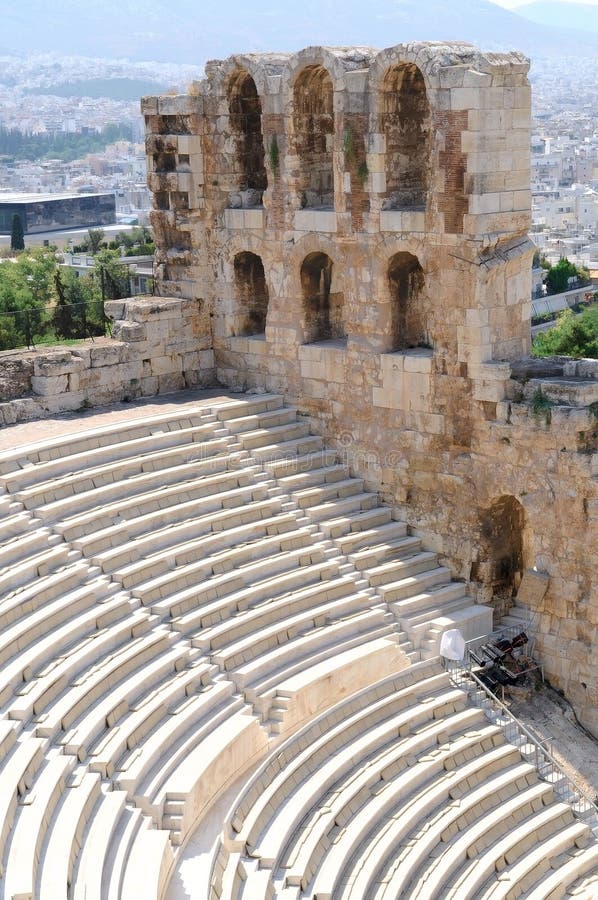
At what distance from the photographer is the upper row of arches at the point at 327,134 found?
2162 cm

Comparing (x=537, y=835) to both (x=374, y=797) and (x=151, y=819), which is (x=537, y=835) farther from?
(x=151, y=819)

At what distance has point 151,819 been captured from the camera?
15.7 m

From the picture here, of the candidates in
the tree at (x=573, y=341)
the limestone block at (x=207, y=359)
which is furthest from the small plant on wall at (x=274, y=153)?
the tree at (x=573, y=341)

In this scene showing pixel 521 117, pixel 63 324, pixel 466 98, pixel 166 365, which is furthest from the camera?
pixel 63 324

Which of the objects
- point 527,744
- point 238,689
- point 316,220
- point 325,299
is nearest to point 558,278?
point 325,299

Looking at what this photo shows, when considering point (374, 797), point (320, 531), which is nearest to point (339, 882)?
point (374, 797)

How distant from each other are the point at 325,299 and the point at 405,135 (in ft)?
10.5

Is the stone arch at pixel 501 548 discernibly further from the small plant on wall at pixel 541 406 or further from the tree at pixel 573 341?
the tree at pixel 573 341

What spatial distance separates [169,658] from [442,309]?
693cm

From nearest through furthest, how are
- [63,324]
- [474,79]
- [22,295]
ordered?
[474,79], [63,324], [22,295]

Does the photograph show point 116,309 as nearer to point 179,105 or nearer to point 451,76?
point 179,105

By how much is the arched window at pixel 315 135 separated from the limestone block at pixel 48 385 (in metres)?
4.95

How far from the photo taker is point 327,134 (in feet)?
75.8

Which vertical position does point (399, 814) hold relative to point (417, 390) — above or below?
below
